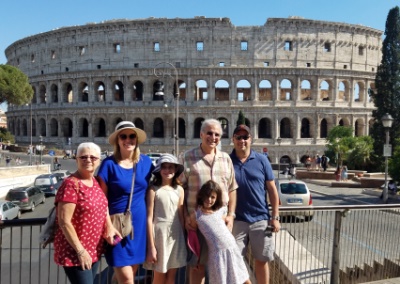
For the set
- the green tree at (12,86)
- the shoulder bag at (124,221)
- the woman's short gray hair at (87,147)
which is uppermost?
the green tree at (12,86)

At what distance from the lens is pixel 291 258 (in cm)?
514

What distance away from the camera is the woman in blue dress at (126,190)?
11.2 feet

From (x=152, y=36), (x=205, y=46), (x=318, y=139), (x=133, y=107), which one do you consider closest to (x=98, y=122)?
(x=133, y=107)

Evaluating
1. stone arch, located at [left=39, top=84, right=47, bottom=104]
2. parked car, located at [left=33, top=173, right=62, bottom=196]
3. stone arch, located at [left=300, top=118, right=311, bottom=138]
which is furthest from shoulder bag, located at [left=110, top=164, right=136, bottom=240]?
stone arch, located at [left=39, top=84, right=47, bottom=104]

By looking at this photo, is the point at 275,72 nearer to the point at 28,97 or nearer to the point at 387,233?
the point at 28,97

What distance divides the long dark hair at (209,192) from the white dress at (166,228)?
0.24 meters

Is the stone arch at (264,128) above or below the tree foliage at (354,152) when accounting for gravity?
above

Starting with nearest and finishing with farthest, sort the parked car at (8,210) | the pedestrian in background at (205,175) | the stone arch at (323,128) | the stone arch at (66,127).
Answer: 1. the pedestrian in background at (205,175)
2. the parked car at (8,210)
3. the stone arch at (323,128)
4. the stone arch at (66,127)

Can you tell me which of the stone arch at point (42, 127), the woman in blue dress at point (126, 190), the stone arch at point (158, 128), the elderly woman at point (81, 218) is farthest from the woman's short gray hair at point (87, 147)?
the stone arch at point (42, 127)

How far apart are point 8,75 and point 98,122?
493 inches

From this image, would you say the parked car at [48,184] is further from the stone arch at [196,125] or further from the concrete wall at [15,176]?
the stone arch at [196,125]

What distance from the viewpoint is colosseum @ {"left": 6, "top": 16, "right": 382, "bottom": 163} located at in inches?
1524

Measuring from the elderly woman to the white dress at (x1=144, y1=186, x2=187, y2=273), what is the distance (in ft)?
1.83

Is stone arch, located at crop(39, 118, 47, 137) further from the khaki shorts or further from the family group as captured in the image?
the khaki shorts
